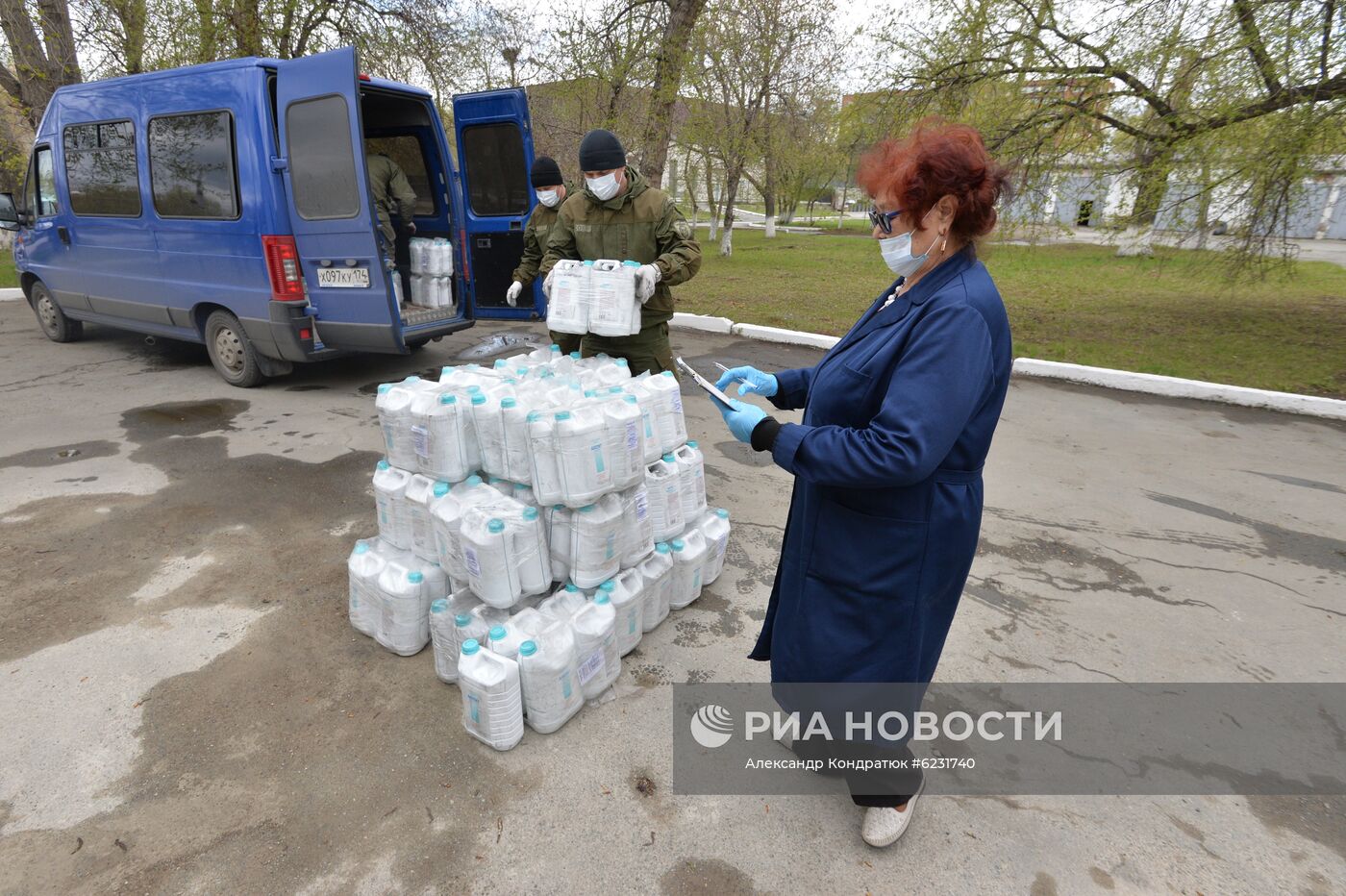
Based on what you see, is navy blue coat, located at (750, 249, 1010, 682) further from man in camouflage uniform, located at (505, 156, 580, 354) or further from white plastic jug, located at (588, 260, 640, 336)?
man in camouflage uniform, located at (505, 156, 580, 354)

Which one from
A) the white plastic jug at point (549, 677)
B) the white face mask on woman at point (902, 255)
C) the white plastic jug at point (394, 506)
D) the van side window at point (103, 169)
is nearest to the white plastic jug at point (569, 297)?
the white plastic jug at point (394, 506)

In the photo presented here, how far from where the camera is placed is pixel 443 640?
2.56 meters

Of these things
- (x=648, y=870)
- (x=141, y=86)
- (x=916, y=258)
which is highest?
(x=141, y=86)

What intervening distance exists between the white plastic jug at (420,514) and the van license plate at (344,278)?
3152 millimetres

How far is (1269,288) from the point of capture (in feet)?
42.6

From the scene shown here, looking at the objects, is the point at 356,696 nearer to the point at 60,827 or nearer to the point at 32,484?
the point at 60,827

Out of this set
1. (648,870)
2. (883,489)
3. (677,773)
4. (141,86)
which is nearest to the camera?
(883,489)

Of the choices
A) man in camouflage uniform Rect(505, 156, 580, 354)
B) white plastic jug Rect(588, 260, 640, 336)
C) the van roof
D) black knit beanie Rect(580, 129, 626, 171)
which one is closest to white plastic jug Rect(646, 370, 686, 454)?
white plastic jug Rect(588, 260, 640, 336)

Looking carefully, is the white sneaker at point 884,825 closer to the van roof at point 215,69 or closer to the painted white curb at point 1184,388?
the van roof at point 215,69

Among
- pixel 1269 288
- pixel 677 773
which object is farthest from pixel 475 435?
pixel 1269 288

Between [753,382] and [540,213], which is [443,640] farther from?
[540,213]

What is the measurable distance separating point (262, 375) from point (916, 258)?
6588 mm

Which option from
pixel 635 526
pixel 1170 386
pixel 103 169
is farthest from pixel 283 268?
pixel 1170 386

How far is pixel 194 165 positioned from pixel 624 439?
17.5 feet
